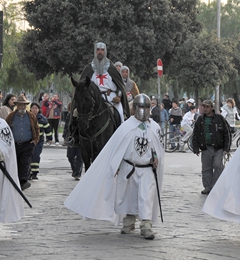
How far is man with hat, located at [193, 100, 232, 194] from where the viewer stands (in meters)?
16.2

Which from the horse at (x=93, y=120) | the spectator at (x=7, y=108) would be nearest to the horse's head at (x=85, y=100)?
the horse at (x=93, y=120)

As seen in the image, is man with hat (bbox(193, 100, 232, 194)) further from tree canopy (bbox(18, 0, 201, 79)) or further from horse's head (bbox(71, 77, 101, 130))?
A: tree canopy (bbox(18, 0, 201, 79))

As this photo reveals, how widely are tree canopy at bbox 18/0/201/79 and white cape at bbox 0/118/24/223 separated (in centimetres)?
3572

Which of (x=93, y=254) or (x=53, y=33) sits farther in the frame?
(x=53, y=33)

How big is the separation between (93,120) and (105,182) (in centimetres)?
447

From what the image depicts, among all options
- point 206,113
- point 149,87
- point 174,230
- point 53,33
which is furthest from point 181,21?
A: point 174,230

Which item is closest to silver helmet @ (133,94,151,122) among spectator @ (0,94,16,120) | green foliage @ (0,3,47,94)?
spectator @ (0,94,16,120)

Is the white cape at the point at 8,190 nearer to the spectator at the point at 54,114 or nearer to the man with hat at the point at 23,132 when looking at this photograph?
the man with hat at the point at 23,132

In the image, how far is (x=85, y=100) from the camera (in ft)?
47.6

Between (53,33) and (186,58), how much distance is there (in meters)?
7.40

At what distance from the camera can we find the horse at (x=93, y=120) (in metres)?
14.6

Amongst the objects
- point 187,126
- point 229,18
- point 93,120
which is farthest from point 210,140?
point 229,18

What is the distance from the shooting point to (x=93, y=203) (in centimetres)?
1048

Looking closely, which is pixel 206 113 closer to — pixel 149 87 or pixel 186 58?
pixel 186 58
